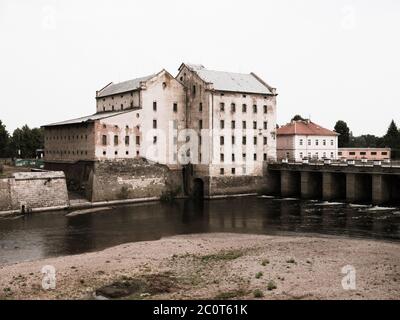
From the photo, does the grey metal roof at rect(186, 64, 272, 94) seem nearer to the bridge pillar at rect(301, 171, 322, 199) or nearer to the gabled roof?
the gabled roof

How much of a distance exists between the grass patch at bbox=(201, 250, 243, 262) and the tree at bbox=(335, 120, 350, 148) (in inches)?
3245

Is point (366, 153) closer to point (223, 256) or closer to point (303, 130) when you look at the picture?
point (303, 130)

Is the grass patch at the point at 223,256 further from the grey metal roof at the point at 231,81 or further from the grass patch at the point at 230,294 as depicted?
the grey metal roof at the point at 231,81

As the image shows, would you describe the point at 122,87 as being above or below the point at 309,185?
above

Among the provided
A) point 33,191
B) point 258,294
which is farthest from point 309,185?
point 258,294

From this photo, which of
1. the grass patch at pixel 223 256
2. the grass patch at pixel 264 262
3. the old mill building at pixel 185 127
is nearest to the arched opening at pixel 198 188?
the old mill building at pixel 185 127

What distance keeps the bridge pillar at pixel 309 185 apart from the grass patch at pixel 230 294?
44.0 m

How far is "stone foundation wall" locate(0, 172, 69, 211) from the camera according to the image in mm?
53656

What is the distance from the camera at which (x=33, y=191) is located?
5572cm

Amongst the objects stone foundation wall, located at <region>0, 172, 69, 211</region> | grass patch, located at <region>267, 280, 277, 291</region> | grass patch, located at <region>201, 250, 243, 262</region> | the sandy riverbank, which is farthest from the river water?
grass patch, located at <region>267, 280, 277, 291</region>

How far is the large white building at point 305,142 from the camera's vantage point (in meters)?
80.9

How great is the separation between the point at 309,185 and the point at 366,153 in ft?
98.0

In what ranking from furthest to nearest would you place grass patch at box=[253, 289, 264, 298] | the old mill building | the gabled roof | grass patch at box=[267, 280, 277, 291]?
the gabled roof → the old mill building → grass patch at box=[267, 280, 277, 291] → grass patch at box=[253, 289, 264, 298]
